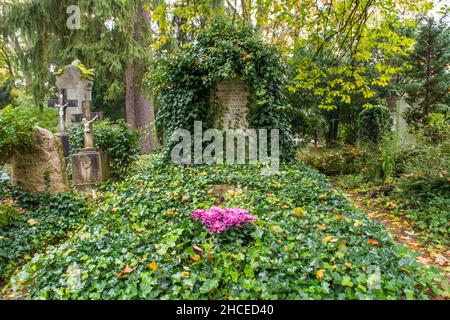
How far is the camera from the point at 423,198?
4.86m

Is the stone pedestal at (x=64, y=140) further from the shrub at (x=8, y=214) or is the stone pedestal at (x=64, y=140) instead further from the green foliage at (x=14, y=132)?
the shrub at (x=8, y=214)

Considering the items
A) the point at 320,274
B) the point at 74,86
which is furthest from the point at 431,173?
the point at 74,86

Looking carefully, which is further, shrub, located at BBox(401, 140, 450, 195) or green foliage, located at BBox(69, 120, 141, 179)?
green foliage, located at BBox(69, 120, 141, 179)

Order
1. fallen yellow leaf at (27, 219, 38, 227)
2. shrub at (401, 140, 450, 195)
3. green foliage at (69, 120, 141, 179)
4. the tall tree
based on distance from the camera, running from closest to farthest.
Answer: fallen yellow leaf at (27, 219, 38, 227), shrub at (401, 140, 450, 195), green foliage at (69, 120, 141, 179), the tall tree

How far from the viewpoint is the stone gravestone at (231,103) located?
6988mm

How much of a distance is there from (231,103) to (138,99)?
6055 millimetres

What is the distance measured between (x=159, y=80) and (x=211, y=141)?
1799mm

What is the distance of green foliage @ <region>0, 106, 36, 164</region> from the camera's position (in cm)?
462

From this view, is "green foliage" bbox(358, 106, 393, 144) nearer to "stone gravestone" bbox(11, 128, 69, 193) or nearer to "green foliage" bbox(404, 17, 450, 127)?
"green foliage" bbox(404, 17, 450, 127)

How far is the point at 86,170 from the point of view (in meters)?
6.44

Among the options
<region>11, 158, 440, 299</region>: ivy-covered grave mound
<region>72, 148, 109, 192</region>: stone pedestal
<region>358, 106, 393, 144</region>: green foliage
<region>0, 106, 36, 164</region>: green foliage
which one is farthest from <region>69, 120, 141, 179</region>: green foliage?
<region>358, 106, 393, 144</region>: green foliage

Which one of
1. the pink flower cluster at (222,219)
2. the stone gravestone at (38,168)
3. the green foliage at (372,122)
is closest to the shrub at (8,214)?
the stone gravestone at (38,168)

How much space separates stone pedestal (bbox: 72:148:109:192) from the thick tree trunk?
191 inches

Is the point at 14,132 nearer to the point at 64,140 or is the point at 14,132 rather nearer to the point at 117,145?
the point at 117,145
